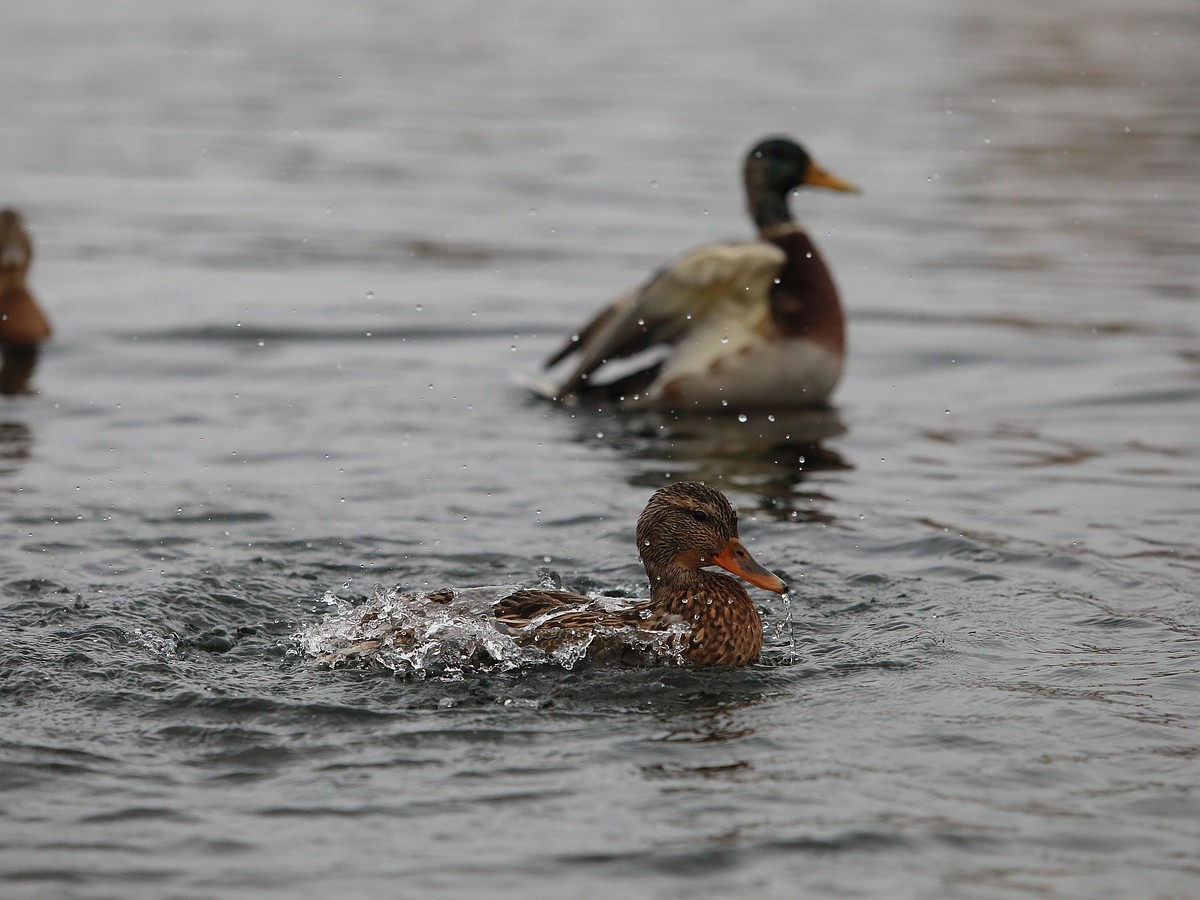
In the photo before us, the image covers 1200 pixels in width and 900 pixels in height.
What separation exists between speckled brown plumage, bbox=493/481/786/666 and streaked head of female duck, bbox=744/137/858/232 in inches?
191

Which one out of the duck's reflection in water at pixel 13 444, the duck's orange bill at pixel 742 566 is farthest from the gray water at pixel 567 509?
the duck's orange bill at pixel 742 566

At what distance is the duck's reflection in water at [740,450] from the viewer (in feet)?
29.0

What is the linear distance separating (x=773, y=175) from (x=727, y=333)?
1.11 meters

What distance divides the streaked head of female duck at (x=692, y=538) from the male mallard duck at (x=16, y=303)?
6.16m

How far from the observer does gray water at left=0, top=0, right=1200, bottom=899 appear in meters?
4.93

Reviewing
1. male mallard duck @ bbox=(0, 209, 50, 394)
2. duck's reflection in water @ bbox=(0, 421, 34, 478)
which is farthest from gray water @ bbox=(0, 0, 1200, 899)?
male mallard duck @ bbox=(0, 209, 50, 394)

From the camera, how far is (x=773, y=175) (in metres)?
11.0

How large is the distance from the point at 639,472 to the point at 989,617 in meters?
2.66

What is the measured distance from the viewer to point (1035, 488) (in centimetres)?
894

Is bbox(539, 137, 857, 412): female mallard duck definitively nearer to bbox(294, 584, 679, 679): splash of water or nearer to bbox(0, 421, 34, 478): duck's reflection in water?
bbox(0, 421, 34, 478): duck's reflection in water

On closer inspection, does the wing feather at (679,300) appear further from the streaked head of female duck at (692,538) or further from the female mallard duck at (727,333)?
the streaked head of female duck at (692,538)

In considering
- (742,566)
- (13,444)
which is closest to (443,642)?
(742,566)

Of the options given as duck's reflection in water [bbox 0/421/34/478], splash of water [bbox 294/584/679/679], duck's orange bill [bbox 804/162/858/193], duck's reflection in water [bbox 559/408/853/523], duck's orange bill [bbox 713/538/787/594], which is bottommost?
duck's reflection in water [bbox 559/408/853/523]

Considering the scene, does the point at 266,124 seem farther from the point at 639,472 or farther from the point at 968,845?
the point at 968,845
